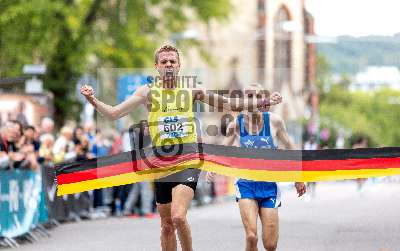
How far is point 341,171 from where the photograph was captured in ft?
40.2

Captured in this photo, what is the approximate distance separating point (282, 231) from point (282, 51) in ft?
289

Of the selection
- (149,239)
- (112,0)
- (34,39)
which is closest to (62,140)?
(149,239)

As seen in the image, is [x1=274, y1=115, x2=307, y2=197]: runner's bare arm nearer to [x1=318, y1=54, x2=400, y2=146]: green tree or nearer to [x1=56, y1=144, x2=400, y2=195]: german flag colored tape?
[x1=56, y1=144, x2=400, y2=195]: german flag colored tape

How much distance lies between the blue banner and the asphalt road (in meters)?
0.31

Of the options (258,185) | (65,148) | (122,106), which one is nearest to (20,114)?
(65,148)

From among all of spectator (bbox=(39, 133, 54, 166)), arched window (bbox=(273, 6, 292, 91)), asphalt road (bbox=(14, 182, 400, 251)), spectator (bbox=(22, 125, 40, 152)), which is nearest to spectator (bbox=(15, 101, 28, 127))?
spectator (bbox=(39, 133, 54, 166))

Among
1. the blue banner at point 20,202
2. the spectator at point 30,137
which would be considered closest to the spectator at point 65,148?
the spectator at point 30,137

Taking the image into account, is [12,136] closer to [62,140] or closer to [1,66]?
[62,140]

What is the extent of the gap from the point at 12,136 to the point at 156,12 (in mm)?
22251

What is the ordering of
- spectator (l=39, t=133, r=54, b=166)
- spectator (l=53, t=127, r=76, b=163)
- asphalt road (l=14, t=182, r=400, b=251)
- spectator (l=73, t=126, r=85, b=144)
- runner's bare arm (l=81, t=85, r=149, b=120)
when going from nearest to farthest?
runner's bare arm (l=81, t=85, r=149, b=120) → asphalt road (l=14, t=182, r=400, b=251) → spectator (l=39, t=133, r=54, b=166) → spectator (l=53, t=127, r=76, b=163) → spectator (l=73, t=126, r=85, b=144)

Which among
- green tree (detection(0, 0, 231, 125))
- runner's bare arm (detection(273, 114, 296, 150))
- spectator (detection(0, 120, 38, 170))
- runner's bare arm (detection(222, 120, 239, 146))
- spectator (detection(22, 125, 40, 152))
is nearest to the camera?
runner's bare arm (detection(273, 114, 296, 150))

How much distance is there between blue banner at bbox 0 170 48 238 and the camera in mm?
15562

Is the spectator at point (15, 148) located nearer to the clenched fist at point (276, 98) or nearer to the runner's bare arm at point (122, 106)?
the runner's bare arm at point (122, 106)

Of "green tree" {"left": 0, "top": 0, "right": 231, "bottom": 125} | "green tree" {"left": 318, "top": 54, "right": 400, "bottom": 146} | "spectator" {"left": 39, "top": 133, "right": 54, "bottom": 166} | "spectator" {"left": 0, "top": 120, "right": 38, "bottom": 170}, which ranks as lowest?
"green tree" {"left": 318, "top": 54, "right": 400, "bottom": 146}
